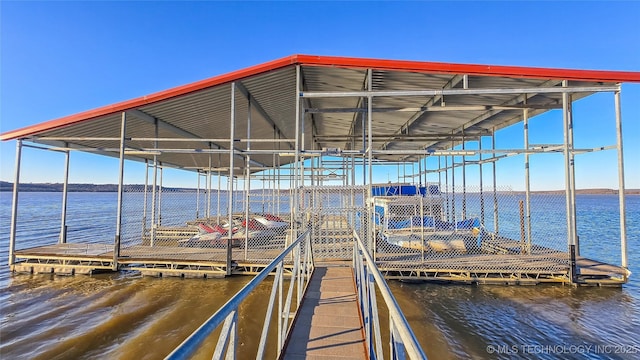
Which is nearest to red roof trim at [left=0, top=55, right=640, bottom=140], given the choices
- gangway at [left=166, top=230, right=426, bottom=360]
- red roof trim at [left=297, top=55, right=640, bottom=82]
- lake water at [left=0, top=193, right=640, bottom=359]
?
red roof trim at [left=297, top=55, right=640, bottom=82]

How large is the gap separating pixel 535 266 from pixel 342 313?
7.23 m

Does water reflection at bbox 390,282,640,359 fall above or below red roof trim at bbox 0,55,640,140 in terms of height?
below

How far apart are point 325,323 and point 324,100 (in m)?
9.37

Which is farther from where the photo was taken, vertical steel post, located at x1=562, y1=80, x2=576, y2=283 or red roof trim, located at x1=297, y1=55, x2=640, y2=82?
vertical steel post, located at x1=562, y1=80, x2=576, y2=283

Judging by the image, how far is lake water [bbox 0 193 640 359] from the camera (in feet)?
17.6

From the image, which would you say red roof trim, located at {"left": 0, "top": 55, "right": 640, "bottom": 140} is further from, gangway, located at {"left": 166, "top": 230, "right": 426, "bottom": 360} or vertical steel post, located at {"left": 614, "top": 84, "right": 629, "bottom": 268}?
gangway, located at {"left": 166, "top": 230, "right": 426, "bottom": 360}

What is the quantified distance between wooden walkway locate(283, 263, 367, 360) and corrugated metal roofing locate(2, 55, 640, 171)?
5.65m

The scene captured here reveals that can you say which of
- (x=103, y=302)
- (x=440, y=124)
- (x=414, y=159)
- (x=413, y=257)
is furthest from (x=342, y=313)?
(x=414, y=159)

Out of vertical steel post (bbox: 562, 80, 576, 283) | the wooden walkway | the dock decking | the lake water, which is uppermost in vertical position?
vertical steel post (bbox: 562, 80, 576, 283)

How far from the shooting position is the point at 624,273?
25.9ft

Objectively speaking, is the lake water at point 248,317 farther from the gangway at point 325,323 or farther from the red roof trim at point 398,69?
the red roof trim at point 398,69

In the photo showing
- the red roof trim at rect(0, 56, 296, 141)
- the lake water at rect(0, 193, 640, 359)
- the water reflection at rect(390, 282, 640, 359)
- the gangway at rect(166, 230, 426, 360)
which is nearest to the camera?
the gangway at rect(166, 230, 426, 360)

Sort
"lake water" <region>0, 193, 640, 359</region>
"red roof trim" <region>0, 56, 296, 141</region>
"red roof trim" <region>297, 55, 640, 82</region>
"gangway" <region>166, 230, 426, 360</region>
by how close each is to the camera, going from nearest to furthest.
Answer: "gangway" <region>166, 230, 426, 360</region>
"lake water" <region>0, 193, 640, 359</region>
"red roof trim" <region>297, 55, 640, 82</region>
"red roof trim" <region>0, 56, 296, 141</region>

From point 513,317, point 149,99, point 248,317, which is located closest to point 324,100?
point 149,99
